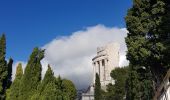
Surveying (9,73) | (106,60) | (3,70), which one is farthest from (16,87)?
(106,60)

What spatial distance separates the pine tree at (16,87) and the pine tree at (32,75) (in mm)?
960

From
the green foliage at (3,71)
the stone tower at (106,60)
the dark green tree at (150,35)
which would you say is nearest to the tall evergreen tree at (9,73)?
the green foliage at (3,71)

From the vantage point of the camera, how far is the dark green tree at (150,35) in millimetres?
27000

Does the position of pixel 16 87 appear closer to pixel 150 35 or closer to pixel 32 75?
pixel 32 75

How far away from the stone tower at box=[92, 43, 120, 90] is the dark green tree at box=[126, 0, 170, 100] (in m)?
99.4

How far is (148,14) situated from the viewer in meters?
28.4

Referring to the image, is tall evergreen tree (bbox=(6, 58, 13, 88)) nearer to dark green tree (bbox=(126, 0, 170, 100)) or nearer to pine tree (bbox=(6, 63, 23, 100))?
pine tree (bbox=(6, 63, 23, 100))

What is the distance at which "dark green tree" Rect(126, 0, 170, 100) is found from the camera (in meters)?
27.0

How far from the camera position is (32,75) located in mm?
30812

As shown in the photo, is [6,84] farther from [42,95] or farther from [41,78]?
[42,95]

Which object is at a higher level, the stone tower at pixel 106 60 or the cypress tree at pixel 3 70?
the stone tower at pixel 106 60

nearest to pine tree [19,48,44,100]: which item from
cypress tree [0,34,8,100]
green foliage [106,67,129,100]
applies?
cypress tree [0,34,8,100]

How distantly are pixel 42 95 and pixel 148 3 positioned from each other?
9360 millimetres

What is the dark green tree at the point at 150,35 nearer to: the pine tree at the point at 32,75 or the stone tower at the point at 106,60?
the pine tree at the point at 32,75
